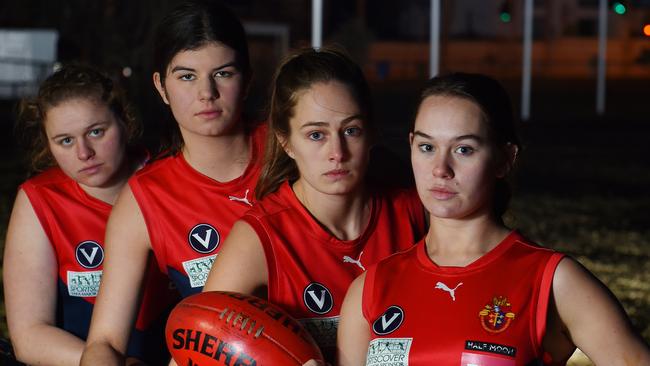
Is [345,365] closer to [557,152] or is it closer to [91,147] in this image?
[91,147]

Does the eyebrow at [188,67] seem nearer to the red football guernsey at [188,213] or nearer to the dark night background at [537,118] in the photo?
the dark night background at [537,118]

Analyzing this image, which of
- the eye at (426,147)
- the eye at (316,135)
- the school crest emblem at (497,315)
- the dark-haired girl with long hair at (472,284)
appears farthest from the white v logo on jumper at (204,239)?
the school crest emblem at (497,315)

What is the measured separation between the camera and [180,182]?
3.46 m

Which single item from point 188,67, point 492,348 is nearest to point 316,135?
point 188,67

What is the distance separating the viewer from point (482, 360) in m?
2.46

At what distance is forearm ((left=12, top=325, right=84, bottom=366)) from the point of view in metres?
3.50

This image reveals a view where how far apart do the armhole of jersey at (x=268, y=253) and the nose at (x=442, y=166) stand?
0.59m

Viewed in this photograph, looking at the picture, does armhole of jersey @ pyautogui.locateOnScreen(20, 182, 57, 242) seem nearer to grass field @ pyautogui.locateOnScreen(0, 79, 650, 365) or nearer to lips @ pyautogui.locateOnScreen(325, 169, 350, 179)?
lips @ pyautogui.locateOnScreen(325, 169, 350, 179)

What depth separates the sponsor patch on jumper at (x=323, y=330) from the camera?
2988 millimetres

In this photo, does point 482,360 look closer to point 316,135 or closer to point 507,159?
point 507,159

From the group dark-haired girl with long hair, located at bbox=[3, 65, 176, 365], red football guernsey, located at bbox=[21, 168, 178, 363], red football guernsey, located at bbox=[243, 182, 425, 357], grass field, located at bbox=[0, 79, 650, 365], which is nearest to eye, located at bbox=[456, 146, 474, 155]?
red football guernsey, located at bbox=[243, 182, 425, 357]

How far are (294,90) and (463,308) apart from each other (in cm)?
84

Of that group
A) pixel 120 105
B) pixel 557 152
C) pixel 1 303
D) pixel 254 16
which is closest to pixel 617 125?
pixel 557 152

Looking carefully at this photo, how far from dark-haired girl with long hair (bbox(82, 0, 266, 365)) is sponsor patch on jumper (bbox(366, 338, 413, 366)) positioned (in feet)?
2.94
